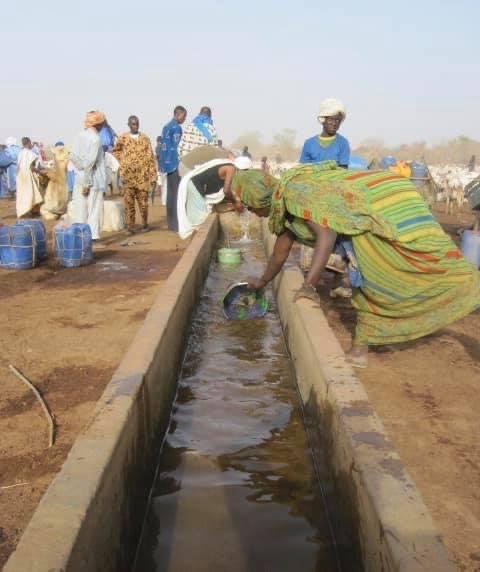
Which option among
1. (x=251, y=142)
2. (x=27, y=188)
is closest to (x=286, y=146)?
(x=251, y=142)

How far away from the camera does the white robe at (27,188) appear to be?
11.7 m

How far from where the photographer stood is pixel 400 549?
1821 mm

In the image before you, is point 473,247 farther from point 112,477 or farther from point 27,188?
point 27,188

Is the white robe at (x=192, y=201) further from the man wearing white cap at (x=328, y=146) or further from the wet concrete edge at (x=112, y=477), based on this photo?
the man wearing white cap at (x=328, y=146)

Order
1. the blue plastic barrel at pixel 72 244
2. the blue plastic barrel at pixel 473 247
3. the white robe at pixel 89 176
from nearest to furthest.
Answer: the blue plastic barrel at pixel 72 244, the blue plastic barrel at pixel 473 247, the white robe at pixel 89 176

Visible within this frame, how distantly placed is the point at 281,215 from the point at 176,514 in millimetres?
2003

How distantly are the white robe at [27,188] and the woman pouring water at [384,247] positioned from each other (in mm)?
8845

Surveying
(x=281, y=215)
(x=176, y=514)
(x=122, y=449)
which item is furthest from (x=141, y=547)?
(x=281, y=215)

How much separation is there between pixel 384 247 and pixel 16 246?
4964 millimetres

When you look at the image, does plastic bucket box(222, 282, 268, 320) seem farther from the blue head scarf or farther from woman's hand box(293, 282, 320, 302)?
the blue head scarf

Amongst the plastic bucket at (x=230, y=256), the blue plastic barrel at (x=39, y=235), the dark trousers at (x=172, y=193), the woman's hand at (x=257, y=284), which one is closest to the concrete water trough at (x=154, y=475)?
the woman's hand at (x=257, y=284)

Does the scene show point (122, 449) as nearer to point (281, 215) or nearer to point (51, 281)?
point (281, 215)

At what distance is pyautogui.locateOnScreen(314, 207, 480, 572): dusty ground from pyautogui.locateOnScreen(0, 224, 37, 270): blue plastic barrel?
3907 mm

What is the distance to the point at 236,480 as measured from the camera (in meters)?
3.17
